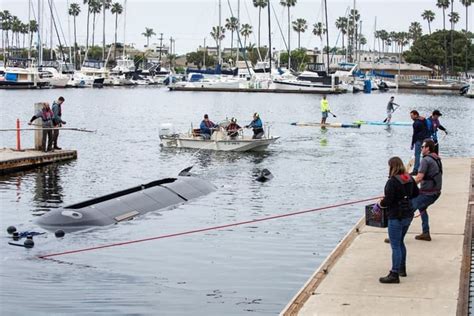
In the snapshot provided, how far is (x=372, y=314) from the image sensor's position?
1179 cm

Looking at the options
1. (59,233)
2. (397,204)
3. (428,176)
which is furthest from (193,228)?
(397,204)

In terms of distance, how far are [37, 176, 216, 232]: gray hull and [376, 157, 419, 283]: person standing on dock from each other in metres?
9.06

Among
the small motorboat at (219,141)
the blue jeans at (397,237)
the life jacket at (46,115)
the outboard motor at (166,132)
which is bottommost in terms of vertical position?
the blue jeans at (397,237)

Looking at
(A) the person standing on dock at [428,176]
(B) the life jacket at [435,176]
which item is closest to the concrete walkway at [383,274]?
(A) the person standing on dock at [428,176]

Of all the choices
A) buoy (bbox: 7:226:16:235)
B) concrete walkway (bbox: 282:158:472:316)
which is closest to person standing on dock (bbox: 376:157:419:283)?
concrete walkway (bbox: 282:158:472:316)

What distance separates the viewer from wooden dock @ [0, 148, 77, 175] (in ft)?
101

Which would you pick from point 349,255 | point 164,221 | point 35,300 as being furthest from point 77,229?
point 349,255

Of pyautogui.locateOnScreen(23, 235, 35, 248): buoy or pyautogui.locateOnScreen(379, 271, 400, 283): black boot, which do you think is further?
pyautogui.locateOnScreen(23, 235, 35, 248): buoy

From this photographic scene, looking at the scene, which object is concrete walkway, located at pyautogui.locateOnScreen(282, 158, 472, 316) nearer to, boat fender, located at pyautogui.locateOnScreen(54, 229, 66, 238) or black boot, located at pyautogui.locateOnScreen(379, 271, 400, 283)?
black boot, located at pyautogui.locateOnScreen(379, 271, 400, 283)

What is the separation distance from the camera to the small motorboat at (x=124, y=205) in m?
20.3

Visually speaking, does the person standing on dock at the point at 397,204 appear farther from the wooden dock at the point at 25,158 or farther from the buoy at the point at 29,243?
the wooden dock at the point at 25,158

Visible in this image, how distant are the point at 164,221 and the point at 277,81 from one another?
4490 inches

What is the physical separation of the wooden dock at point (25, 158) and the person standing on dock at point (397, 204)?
20195 mm

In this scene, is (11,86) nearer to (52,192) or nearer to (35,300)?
(52,192)
